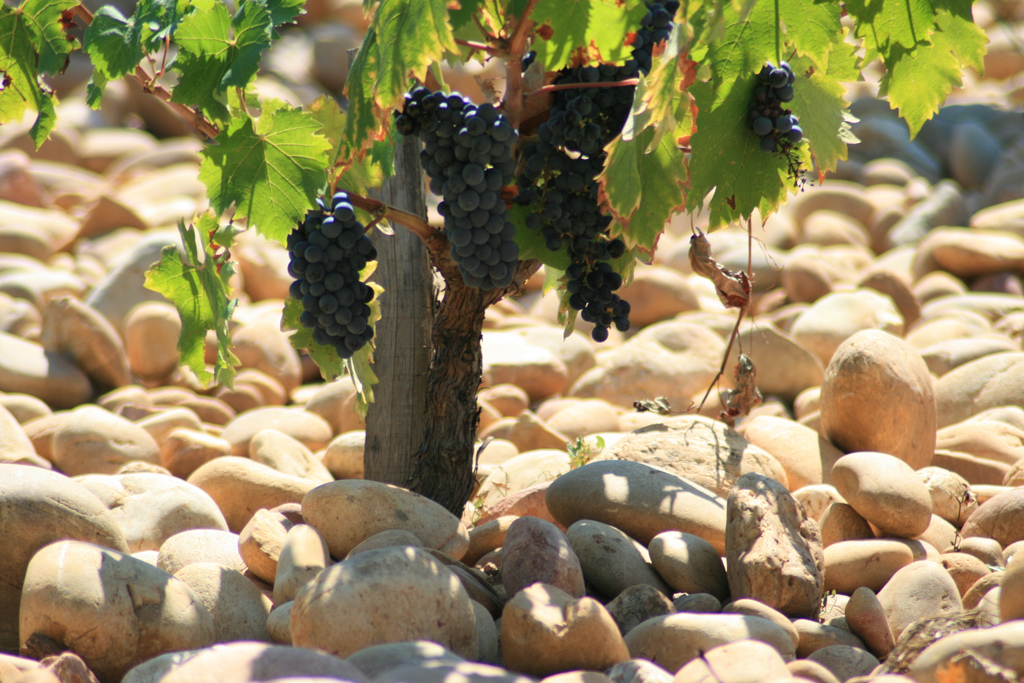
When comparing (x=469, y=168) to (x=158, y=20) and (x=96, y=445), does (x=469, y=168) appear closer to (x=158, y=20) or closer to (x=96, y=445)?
(x=158, y=20)

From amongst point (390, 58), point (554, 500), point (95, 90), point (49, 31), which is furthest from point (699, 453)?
point (49, 31)

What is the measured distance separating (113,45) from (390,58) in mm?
773

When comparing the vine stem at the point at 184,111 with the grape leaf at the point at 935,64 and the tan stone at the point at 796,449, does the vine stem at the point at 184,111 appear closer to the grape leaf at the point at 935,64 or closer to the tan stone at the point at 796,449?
the grape leaf at the point at 935,64

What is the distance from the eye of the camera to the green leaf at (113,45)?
220cm

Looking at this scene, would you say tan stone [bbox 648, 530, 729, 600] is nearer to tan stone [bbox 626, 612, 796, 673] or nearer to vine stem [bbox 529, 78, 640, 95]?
tan stone [bbox 626, 612, 796, 673]

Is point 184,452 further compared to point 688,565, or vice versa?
point 184,452

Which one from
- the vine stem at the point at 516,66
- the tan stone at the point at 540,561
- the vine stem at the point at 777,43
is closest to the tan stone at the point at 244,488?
the tan stone at the point at 540,561

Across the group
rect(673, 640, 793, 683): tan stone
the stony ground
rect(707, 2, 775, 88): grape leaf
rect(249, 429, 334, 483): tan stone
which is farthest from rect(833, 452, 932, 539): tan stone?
rect(249, 429, 334, 483): tan stone

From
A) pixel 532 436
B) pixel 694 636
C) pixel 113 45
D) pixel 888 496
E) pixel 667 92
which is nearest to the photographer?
pixel 667 92

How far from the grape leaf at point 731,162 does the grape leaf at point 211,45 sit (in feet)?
3.52

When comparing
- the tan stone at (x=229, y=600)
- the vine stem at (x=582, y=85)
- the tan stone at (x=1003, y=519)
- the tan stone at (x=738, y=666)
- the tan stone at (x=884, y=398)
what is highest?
the vine stem at (x=582, y=85)

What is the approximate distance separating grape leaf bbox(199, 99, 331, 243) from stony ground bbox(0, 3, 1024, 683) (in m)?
0.80

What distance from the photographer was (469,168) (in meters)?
2.05

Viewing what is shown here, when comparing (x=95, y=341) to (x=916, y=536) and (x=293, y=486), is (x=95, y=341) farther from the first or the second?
(x=916, y=536)
